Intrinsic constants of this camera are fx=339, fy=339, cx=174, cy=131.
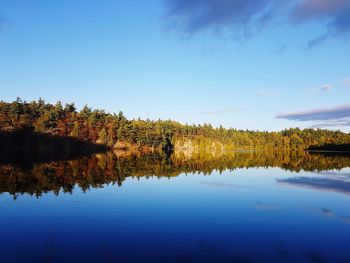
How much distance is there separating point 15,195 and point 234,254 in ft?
87.6

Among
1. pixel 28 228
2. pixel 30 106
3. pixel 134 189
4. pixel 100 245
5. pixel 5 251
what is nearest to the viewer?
pixel 5 251

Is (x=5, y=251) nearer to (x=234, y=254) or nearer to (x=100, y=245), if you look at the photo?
(x=100, y=245)

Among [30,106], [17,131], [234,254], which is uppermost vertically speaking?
[30,106]

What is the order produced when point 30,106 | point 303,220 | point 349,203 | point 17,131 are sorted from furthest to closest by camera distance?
1. point 30,106
2. point 17,131
3. point 349,203
4. point 303,220

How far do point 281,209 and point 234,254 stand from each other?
1436 centimetres

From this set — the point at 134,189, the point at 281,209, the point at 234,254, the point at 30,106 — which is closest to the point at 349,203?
the point at 281,209

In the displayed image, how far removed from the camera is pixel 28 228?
23109 mm

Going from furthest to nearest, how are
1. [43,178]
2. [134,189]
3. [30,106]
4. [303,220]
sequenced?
[30,106], [43,178], [134,189], [303,220]

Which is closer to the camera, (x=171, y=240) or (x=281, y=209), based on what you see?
(x=171, y=240)

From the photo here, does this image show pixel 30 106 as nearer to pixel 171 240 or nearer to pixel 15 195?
pixel 15 195

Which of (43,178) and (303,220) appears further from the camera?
(43,178)

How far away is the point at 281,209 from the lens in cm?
3095

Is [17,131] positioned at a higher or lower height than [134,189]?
higher

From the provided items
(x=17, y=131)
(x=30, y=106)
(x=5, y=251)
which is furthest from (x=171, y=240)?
(x=30, y=106)
